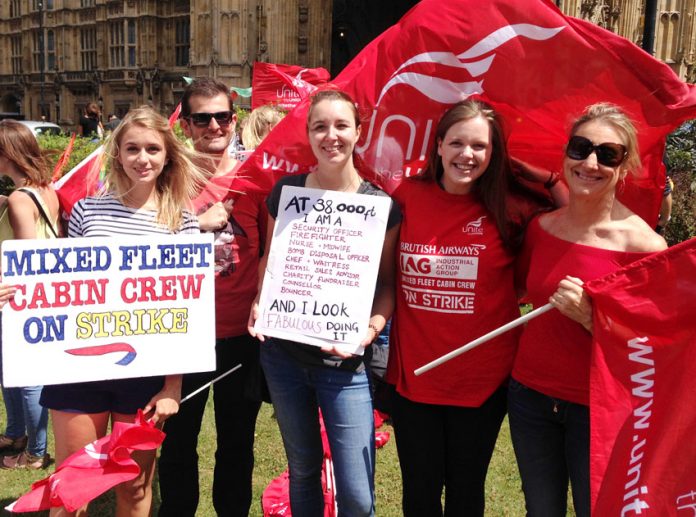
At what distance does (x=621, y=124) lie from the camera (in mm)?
2375

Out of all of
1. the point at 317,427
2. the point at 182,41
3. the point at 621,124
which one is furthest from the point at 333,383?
the point at 182,41

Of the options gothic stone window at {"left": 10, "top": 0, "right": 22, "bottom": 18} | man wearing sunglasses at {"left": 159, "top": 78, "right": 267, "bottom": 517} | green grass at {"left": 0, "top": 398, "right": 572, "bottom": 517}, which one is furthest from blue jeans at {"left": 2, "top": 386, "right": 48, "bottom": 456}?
gothic stone window at {"left": 10, "top": 0, "right": 22, "bottom": 18}

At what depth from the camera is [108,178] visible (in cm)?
279

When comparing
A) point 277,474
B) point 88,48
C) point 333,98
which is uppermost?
point 88,48

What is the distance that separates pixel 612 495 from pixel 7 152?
12.1 feet

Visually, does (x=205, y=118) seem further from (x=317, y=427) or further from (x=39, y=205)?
(x=317, y=427)

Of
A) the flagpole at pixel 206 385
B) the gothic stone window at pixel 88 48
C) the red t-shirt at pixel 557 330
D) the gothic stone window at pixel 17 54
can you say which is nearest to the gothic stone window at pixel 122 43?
the gothic stone window at pixel 88 48

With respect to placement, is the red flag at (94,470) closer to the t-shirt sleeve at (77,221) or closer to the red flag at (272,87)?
the t-shirt sleeve at (77,221)

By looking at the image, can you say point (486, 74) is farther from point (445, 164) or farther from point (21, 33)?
point (21, 33)

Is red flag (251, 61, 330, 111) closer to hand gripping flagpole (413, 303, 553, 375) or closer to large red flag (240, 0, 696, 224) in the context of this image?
large red flag (240, 0, 696, 224)

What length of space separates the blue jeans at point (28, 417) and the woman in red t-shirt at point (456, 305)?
2.67 metres

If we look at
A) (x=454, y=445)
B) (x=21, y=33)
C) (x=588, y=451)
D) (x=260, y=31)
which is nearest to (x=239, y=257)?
(x=454, y=445)

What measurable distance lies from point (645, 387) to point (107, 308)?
2129 mm

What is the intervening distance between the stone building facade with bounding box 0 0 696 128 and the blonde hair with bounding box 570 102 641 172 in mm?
20093
